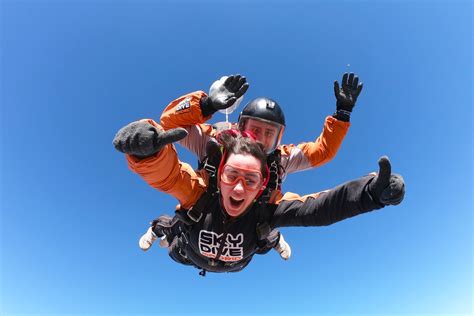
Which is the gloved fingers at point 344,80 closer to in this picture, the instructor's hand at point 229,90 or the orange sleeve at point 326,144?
the orange sleeve at point 326,144

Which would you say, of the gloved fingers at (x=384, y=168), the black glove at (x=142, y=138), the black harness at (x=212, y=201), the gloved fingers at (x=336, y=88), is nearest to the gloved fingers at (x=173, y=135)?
the black glove at (x=142, y=138)

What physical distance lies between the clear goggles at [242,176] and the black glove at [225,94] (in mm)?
692

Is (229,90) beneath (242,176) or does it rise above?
above

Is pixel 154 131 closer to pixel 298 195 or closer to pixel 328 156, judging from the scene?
pixel 298 195

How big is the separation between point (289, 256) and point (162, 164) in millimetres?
3259

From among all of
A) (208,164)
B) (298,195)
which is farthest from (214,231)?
(298,195)

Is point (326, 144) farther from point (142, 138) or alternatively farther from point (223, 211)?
point (142, 138)

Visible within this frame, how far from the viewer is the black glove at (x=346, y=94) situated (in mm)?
3295

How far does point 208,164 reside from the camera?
8.16 ft

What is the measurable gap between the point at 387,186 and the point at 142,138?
1.30m

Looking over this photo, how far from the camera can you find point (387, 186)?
5.44 feet

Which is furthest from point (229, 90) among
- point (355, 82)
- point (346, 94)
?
point (355, 82)

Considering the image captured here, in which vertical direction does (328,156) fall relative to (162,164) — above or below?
above

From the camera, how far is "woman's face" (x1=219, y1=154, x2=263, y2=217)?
212 cm
